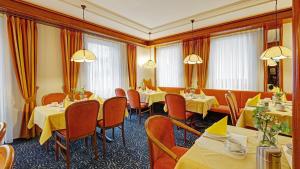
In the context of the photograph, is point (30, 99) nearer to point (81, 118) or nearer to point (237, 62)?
point (81, 118)

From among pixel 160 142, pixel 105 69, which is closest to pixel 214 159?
pixel 160 142

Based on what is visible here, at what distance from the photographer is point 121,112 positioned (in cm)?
294

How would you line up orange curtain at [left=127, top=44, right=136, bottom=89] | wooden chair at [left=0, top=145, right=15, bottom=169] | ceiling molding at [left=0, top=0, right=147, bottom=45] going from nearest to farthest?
wooden chair at [left=0, top=145, right=15, bottom=169]
ceiling molding at [left=0, top=0, right=147, bottom=45]
orange curtain at [left=127, top=44, right=136, bottom=89]

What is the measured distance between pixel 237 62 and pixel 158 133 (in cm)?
431

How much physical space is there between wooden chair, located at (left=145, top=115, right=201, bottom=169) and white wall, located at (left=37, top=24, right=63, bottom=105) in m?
3.40

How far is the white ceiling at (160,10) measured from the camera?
134 inches

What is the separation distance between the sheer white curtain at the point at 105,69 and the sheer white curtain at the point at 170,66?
1604 mm

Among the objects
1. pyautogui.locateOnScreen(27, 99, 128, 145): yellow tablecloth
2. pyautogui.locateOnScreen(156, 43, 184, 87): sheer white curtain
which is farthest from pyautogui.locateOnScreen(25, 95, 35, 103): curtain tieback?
pyautogui.locateOnScreen(156, 43, 184, 87): sheer white curtain

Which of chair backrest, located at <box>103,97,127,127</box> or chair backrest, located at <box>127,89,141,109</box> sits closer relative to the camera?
chair backrest, located at <box>103,97,127,127</box>

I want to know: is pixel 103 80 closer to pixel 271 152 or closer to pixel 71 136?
pixel 71 136

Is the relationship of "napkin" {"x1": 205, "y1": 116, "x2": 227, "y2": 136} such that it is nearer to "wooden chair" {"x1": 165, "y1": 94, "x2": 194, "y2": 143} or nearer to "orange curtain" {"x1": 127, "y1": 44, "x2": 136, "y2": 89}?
"wooden chair" {"x1": 165, "y1": 94, "x2": 194, "y2": 143}

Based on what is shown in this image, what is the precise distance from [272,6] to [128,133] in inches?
174

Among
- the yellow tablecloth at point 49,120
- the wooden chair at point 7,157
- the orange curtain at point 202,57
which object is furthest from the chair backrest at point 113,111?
the orange curtain at point 202,57

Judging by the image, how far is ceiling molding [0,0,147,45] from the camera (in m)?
3.06
